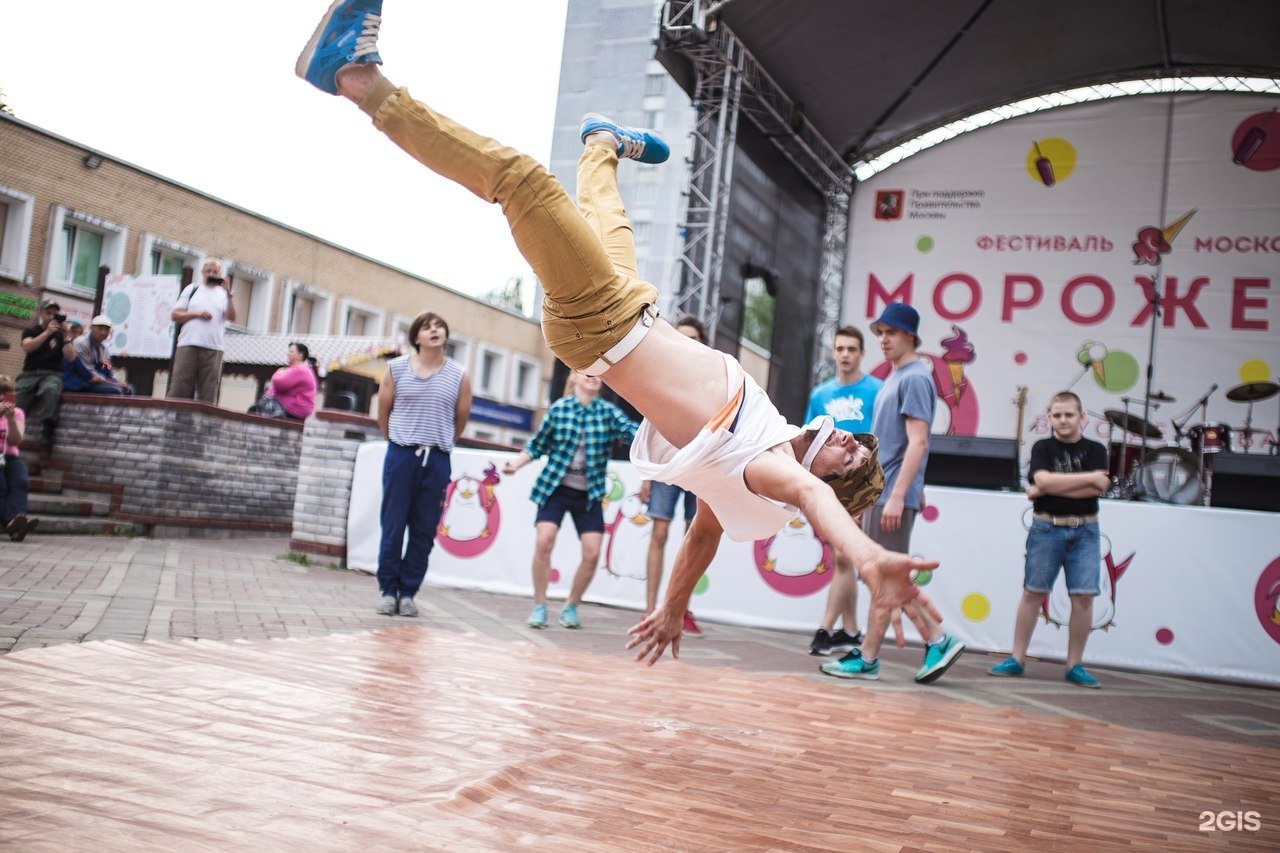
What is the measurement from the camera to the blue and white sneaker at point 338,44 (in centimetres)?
313

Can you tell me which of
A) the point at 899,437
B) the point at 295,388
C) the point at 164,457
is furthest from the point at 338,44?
the point at 295,388

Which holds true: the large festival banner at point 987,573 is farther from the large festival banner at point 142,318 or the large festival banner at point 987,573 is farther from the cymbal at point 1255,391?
the large festival banner at point 142,318

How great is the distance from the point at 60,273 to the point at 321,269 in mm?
7021

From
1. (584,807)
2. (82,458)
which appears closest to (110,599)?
(584,807)

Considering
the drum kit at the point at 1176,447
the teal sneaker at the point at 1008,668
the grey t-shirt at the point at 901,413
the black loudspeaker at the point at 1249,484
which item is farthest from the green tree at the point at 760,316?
the teal sneaker at the point at 1008,668

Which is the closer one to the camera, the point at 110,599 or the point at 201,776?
the point at 201,776

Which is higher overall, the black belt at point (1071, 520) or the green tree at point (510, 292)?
the green tree at point (510, 292)

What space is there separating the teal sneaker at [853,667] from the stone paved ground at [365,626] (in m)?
0.10

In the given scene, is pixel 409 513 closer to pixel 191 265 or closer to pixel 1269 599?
pixel 1269 599

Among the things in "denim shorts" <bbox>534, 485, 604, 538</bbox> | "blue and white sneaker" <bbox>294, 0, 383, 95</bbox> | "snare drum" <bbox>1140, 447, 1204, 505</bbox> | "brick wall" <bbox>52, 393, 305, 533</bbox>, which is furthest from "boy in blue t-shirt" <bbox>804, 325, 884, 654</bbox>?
"brick wall" <bbox>52, 393, 305, 533</bbox>

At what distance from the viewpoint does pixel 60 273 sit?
17.9 meters

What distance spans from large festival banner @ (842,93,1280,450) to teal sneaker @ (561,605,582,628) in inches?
343

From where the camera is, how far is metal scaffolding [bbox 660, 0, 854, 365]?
35.6 feet

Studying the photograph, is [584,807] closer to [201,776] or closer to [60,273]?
[201,776]
